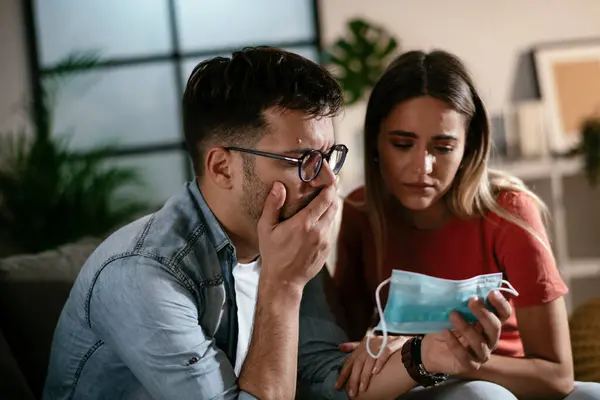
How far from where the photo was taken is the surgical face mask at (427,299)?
138 centimetres

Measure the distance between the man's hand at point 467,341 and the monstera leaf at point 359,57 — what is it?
8.42ft

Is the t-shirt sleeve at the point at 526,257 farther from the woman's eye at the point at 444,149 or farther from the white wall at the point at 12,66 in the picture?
the white wall at the point at 12,66

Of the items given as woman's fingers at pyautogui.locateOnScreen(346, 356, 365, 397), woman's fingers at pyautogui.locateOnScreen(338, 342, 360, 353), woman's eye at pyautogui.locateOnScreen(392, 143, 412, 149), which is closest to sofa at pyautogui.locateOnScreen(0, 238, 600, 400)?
woman's fingers at pyautogui.locateOnScreen(338, 342, 360, 353)

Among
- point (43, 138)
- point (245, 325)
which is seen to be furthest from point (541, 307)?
point (43, 138)

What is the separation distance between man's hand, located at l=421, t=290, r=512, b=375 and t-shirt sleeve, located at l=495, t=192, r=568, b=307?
8.9 inches

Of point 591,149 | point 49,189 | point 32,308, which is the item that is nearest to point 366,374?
point 32,308

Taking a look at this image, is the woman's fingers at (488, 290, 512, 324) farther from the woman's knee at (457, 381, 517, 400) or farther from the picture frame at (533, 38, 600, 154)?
the picture frame at (533, 38, 600, 154)

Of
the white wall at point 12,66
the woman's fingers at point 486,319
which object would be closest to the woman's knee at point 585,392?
the woman's fingers at point 486,319

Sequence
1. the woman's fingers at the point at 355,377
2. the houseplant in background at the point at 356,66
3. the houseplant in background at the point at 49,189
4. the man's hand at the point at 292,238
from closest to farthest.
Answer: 1. the man's hand at the point at 292,238
2. the woman's fingers at the point at 355,377
3. the houseplant in background at the point at 49,189
4. the houseplant in background at the point at 356,66

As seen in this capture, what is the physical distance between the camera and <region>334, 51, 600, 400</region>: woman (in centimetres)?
156

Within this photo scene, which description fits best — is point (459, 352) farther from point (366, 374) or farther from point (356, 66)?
point (356, 66)

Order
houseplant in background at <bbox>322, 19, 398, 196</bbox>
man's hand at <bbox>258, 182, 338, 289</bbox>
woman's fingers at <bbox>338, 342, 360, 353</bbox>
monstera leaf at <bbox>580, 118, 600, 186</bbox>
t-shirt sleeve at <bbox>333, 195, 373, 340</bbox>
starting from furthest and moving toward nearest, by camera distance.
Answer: houseplant in background at <bbox>322, 19, 398, 196</bbox> → monstera leaf at <bbox>580, 118, 600, 186</bbox> → t-shirt sleeve at <bbox>333, 195, 373, 340</bbox> → woman's fingers at <bbox>338, 342, 360, 353</bbox> → man's hand at <bbox>258, 182, 338, 289</bbox>

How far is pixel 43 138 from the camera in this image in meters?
3.41

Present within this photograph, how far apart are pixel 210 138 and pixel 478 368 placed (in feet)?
2.14
